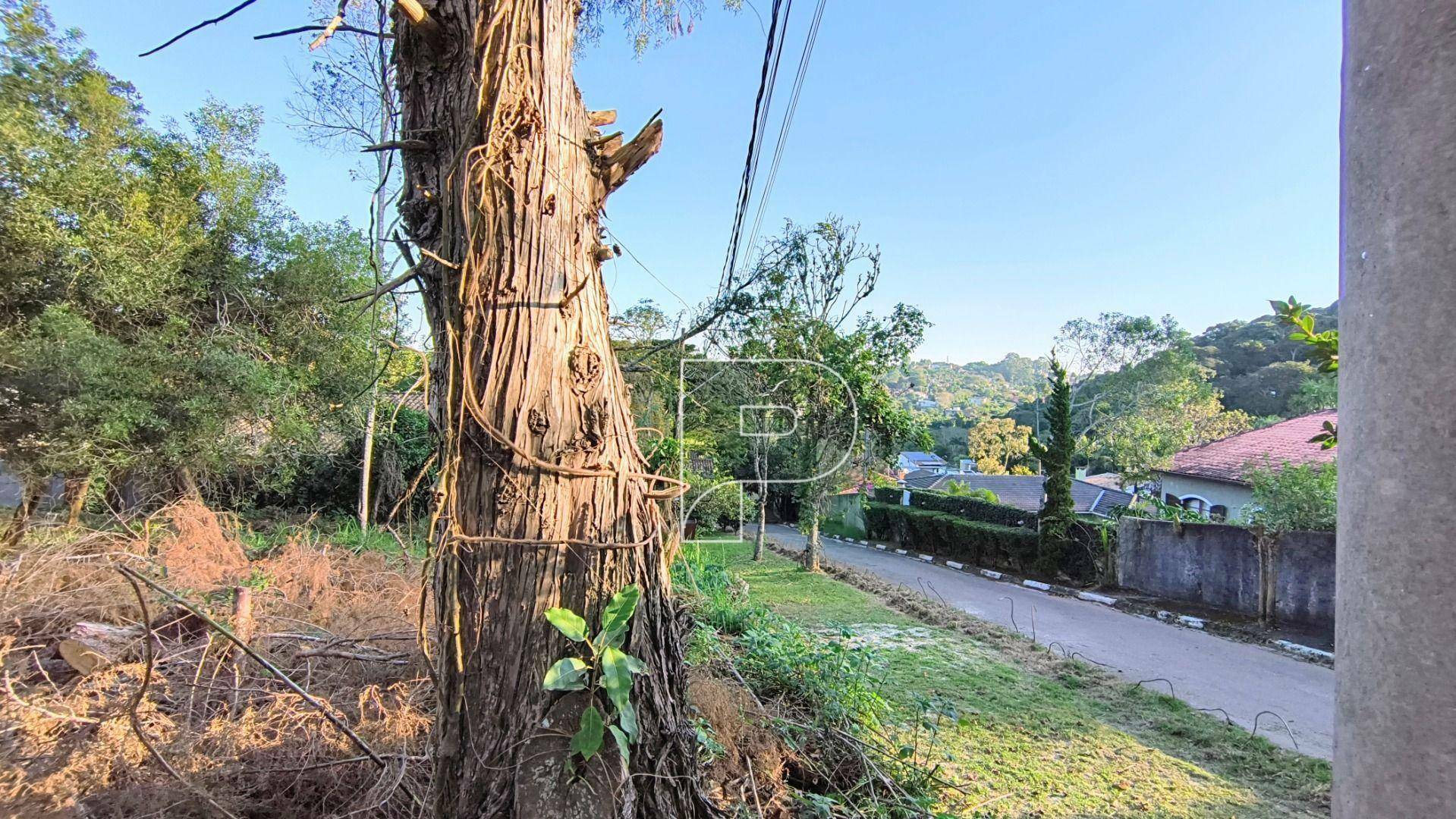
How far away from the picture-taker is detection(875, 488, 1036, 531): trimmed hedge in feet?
46.7

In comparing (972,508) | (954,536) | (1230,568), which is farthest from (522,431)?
(972,508)

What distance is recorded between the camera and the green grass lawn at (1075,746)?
3205mm

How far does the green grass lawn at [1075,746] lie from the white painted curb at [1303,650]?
3276 millimetres

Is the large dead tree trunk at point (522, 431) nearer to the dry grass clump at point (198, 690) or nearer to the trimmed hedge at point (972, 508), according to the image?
the dry grass clump at point (198, 690)

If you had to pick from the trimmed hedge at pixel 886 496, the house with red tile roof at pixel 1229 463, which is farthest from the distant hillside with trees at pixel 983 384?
the house with red tile roof at pixel 1229 463

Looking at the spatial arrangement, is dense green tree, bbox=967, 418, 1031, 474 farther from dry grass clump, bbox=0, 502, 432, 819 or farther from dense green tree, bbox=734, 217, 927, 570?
dry grass clump, bbox=0, 502, 432, 819

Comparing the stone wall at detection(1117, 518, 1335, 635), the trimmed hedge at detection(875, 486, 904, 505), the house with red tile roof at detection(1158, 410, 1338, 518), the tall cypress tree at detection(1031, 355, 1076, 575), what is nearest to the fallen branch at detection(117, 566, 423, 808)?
the stone wall at detection(1117, 518, 1335, 635)

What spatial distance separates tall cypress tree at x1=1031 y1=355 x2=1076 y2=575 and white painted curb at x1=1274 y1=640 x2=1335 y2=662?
14.8ft

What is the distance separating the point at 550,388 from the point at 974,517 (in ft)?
52.9

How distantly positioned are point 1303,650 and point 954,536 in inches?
316

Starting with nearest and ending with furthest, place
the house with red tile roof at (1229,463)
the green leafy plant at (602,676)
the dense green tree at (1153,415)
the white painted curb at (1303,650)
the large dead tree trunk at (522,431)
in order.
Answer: the green leafy plant at (602,676)
the large dead tree trunk at (522,431)
the white painted curb at (1303,650)
the house with red tile roof at (1229,463)
the dense green tree at (1153,415)

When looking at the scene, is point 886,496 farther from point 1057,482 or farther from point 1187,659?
point 1187,659

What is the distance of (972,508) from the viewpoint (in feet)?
52.4

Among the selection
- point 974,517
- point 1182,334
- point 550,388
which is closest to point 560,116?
point 550,388
